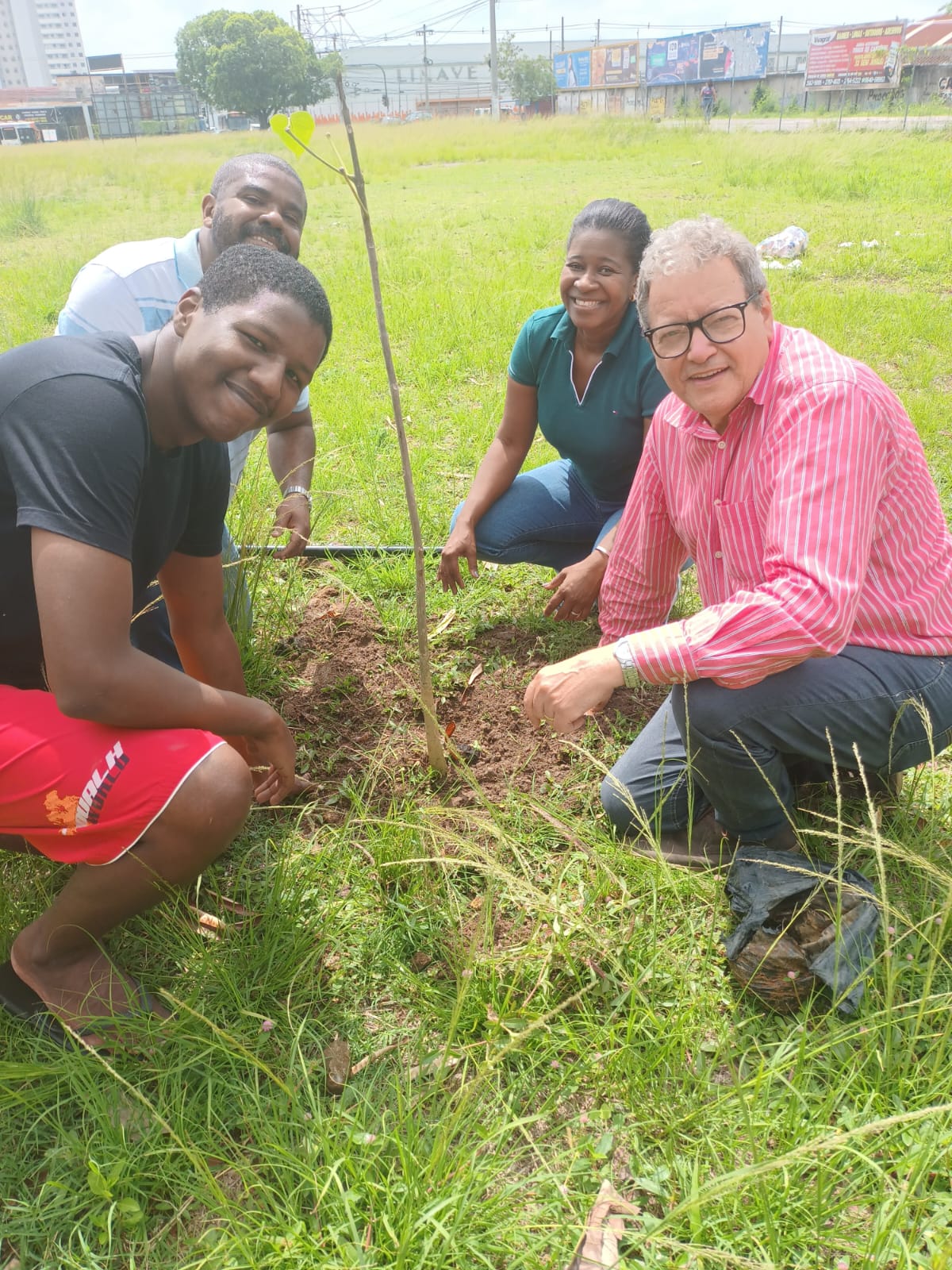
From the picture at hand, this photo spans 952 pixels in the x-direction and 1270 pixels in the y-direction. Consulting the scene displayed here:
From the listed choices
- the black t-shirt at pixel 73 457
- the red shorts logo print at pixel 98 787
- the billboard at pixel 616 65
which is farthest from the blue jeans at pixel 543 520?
the billboard at pixel 616 65

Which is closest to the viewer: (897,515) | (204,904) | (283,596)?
(897,515)

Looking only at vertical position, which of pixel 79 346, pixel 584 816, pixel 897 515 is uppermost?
pixel 79 346

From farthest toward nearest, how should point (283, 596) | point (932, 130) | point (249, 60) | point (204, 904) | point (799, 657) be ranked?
1. point (249, 60)
2. point (932, 130)
3. point (283, 596)
4. point (204, 904)
5. point (799, 657)

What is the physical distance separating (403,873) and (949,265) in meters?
8.92

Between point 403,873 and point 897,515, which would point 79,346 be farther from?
point 897,515

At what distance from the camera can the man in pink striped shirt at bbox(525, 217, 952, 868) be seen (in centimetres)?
174

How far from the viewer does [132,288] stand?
273 centimetres

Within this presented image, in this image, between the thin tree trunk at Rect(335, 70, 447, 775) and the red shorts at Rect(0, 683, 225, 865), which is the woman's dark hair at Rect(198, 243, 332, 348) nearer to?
the thin tree trunk at Rect(335, 70, 447, 775)

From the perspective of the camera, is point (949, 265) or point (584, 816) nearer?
point (584, 816)

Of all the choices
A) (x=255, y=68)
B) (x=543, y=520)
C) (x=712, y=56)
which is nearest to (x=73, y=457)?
(x=543, y=520)

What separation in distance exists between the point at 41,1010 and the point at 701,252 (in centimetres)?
209

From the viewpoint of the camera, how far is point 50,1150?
153 cm

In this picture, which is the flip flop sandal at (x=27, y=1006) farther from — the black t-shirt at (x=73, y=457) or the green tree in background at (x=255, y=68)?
the green tree in background at (x=255, y=68)

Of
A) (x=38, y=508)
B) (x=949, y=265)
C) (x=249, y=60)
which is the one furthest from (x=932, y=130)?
(x=249, y=60)
